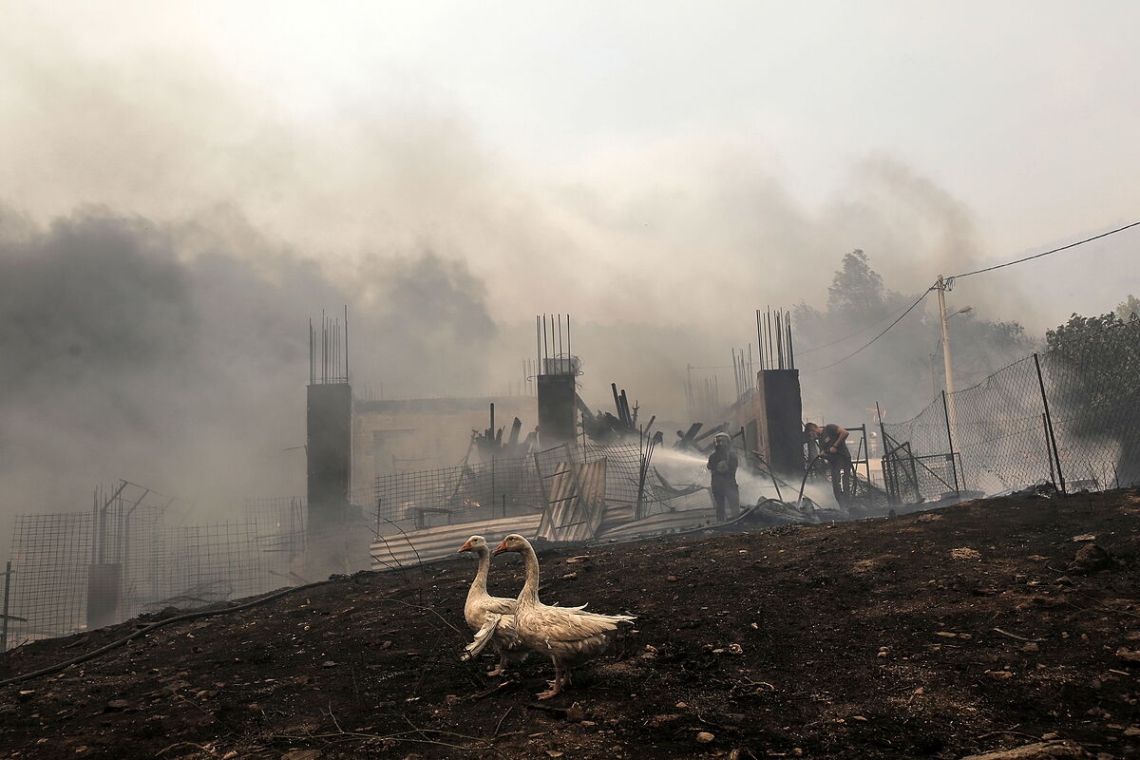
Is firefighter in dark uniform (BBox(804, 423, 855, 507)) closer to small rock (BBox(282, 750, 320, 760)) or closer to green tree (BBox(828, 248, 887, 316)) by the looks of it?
small rock (BBox(282, 750, 320, 760))

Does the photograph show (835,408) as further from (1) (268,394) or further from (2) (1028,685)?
(2) (1028,685)

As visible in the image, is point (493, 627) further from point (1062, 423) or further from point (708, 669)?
point (1062, 423)

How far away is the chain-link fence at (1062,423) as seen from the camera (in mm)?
11688

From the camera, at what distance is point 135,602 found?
16547 millimetres

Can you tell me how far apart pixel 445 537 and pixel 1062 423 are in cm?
1158

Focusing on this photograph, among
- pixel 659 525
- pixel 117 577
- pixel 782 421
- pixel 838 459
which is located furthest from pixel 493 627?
pixel 117 577

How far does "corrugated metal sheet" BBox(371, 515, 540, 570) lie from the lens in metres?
15.3

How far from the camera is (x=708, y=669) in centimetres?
517

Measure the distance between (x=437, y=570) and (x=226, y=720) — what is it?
18.9 feet

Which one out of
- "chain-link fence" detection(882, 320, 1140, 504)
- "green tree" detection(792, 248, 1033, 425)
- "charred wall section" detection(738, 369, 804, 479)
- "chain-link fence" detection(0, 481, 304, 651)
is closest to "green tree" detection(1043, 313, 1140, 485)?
"chain-link fence" detection(882, 320, 1140, 504)

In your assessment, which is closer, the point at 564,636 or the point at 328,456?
the point at 564,636

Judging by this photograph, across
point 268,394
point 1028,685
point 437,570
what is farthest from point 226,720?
point 268,394

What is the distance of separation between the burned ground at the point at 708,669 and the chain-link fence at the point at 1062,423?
12.3 ft

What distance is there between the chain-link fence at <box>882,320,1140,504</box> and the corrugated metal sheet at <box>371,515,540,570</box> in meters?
7.85
